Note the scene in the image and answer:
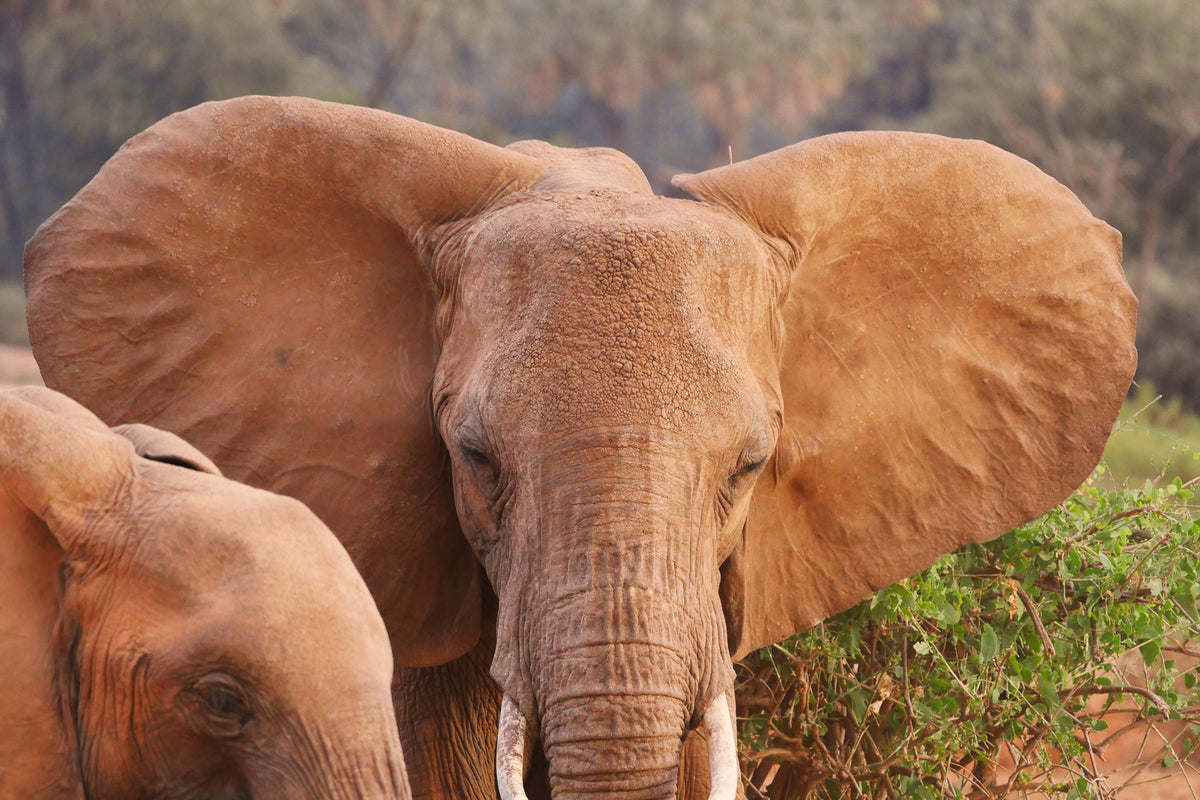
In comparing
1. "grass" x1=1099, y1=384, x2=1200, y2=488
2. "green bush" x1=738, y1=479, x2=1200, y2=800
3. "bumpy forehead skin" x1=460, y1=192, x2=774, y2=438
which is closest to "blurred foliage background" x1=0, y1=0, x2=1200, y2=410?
"grass" x1=1099, y1=384, x2=1200, y2=488

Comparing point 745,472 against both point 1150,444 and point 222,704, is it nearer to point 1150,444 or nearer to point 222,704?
point 222,704

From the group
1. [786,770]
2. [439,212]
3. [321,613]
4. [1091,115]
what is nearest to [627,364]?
[439,212]

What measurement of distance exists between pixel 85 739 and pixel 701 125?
31.5 meters

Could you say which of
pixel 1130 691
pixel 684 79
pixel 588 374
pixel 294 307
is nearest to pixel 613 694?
pixel 588 374

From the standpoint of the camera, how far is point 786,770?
14.1ft

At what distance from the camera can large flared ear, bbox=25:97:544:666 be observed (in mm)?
3484

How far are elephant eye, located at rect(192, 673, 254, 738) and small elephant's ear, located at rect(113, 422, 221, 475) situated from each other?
Answer: 1.14 feet

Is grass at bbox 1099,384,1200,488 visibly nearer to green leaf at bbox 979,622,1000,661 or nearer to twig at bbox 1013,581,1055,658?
twig at bbox 1013,581,1055,658

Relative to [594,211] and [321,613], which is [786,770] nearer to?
[594,211]

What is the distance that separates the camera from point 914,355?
375 cm

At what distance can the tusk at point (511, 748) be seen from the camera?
9.57ft

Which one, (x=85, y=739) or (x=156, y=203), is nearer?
(x=85, y=739)

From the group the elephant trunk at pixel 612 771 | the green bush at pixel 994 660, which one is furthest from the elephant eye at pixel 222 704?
the green bush at pixel 994 660

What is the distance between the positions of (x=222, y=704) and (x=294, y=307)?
1.54 metres
